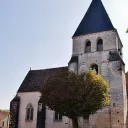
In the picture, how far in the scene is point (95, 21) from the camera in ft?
102

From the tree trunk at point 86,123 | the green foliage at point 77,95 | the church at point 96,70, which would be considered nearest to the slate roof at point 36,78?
the church at point 96,70

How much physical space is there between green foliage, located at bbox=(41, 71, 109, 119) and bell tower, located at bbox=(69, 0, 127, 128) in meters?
3.88

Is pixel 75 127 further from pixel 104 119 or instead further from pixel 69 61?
pixel 69 61

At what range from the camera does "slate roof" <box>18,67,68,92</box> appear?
3203cm

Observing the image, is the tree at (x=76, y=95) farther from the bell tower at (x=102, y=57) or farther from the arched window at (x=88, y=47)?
the arched window at (x=88, y=47)

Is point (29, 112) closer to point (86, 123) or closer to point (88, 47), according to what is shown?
point (86, 123)

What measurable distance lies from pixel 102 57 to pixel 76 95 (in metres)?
8.38

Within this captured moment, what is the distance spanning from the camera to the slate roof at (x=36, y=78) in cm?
3203

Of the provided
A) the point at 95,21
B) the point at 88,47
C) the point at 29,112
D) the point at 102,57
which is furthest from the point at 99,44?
the point at 29,112

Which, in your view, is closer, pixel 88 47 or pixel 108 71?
pixel 108 71

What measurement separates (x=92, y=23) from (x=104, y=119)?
1240 centimetres

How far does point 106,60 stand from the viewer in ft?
91.7

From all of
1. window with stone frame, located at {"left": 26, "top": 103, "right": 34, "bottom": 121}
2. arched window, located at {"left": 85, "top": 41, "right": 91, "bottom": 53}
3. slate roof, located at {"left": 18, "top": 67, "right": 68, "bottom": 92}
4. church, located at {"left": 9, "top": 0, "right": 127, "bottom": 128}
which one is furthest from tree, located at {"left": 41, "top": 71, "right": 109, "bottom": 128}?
slate roof, located at {"left": 18, "top": 67, "right": 68, "bottom": 92}

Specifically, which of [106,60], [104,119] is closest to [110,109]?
[104,119]
